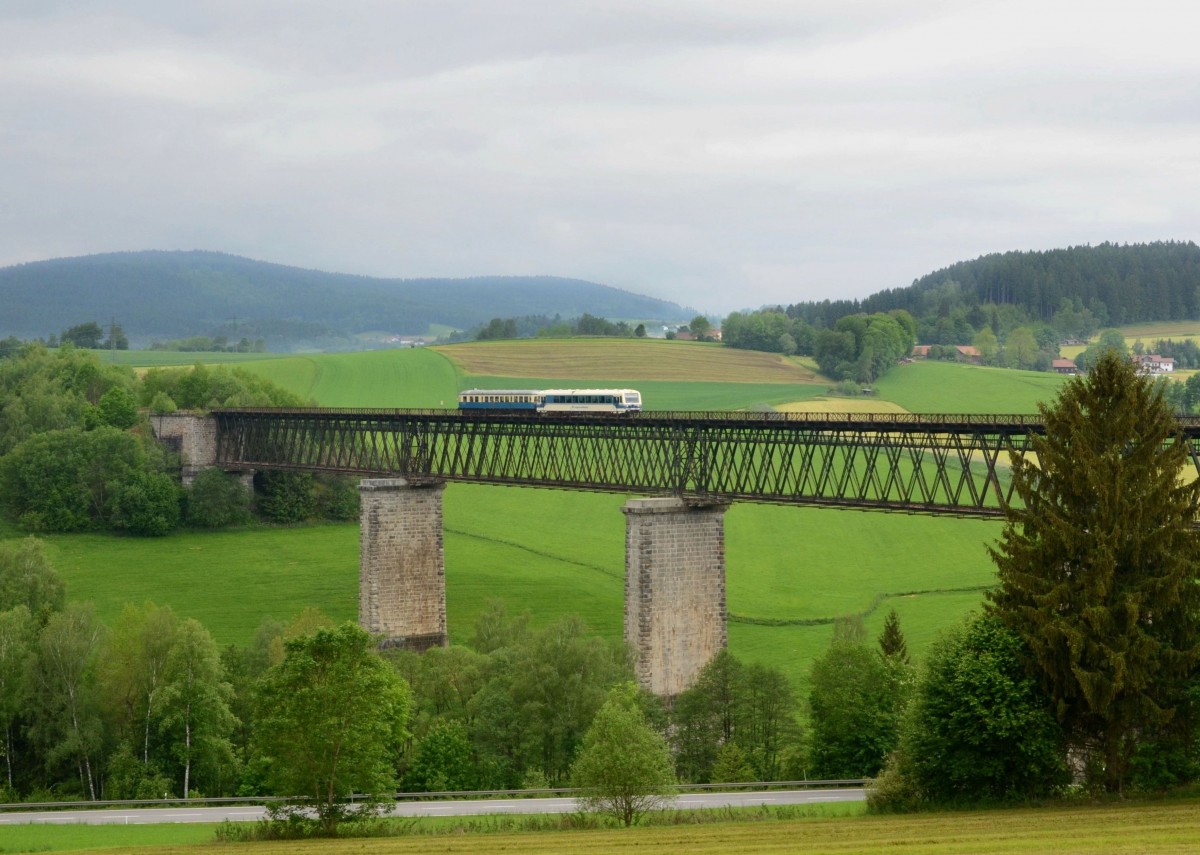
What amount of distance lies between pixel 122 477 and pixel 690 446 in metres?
53.7

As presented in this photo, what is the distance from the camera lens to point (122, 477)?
10775 cm

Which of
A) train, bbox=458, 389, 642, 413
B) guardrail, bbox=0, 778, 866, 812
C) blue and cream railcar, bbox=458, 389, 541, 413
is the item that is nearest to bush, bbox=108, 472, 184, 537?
blue and cream railcar, bbox=458, 389, 541, 413

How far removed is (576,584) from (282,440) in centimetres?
2539

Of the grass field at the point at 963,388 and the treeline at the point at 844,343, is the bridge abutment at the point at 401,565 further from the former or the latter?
the treeline at the point at 844,343

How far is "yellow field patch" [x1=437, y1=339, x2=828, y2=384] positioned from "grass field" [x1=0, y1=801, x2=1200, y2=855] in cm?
12488

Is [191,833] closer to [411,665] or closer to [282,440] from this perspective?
[411,665]

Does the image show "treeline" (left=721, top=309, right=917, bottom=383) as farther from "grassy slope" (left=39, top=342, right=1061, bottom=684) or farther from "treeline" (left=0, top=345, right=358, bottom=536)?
"treeline" (left=0, top=345, right=358, bottom=536)

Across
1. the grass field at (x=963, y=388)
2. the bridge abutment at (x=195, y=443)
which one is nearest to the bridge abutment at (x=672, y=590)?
the bridge abutment at (x=195, y=443)

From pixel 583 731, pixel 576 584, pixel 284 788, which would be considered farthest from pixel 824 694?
pixel 576 584

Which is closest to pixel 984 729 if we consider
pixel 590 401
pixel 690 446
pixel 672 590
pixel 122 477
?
pixel 672 590

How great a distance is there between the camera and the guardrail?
5062 centimetres

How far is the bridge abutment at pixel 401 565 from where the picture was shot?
82.9 meters

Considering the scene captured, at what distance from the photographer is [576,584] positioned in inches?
3666

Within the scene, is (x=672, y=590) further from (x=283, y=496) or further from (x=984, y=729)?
(x=283, y=496)
